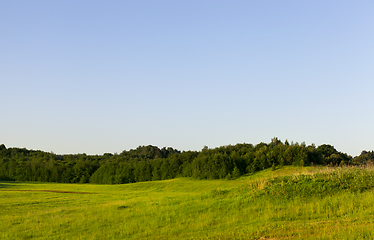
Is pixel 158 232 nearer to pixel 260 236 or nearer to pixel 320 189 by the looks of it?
pixel 260 236

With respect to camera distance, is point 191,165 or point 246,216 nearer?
point 246,216

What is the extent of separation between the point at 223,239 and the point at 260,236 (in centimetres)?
150

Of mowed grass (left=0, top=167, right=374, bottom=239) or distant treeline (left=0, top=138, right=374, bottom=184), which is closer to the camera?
mowed grass (left=0, top=167, right=374, bottom=239)

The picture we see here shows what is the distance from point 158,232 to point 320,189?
33.3 ft

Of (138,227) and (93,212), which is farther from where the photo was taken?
(93,212)

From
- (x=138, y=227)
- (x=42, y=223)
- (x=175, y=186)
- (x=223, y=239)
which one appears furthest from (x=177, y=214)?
(x=175, y=186)

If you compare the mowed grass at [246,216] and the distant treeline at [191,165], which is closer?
the mowed grass at [246,216]

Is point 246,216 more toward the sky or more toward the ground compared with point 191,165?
more toward the ground

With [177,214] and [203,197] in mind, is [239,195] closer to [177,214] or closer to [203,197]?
[203,197]

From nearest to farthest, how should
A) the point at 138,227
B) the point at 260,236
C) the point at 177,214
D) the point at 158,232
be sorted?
1. the point at 260,236
2. the point at 158,232
3. the point at 138,227
4. the point at 177,214

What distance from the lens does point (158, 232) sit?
1470 cm

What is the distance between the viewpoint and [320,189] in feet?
58.8

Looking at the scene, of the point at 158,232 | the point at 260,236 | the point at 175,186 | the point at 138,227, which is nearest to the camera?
the point at 260,236

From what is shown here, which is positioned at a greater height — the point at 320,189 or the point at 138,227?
the point at 320,189
